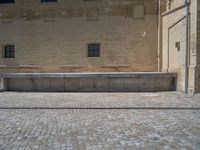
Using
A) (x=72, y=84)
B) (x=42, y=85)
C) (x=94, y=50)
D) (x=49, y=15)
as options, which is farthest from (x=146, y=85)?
(x=49, y=15)

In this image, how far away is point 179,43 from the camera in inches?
577

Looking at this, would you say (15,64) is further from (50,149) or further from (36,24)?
(50,149)

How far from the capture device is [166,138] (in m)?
5.88

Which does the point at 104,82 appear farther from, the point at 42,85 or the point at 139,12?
the point at 139,12

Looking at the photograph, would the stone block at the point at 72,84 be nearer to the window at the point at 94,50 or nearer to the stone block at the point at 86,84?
the stone block at the point at 86,84

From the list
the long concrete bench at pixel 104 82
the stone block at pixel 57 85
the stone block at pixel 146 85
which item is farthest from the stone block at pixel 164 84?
the stone block at pixel 57 85

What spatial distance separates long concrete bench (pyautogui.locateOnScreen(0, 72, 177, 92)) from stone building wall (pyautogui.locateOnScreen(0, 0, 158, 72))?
11.3 feet

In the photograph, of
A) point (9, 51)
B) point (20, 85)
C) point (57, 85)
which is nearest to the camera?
point (57, 85)

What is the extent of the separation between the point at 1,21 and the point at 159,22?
399 inches

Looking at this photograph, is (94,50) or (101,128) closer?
(101,128)

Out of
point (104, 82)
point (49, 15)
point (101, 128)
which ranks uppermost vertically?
point (49, 15)

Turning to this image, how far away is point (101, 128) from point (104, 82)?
7.98 m

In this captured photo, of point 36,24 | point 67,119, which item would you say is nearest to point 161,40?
point 36,24

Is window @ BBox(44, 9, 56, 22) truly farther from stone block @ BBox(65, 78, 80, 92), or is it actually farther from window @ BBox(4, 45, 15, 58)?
stone block @ BBox(65, 78, 80, 92)
